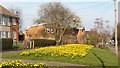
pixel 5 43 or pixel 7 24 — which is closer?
pixel 5 43

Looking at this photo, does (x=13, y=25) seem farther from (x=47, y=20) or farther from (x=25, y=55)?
(x=25, y=55)

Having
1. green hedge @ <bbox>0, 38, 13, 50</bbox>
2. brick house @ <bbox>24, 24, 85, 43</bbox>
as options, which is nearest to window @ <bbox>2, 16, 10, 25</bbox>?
green hedge @ <bbox>0, 38, 13, 50</bbox>

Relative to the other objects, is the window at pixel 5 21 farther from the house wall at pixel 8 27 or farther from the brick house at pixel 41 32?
the brick house at pixel 41 32

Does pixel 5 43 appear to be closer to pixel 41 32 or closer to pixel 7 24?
pixel 7 24

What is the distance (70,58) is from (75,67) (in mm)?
4597

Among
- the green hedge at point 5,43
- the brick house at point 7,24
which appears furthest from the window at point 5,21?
the green hedge at point 5,43

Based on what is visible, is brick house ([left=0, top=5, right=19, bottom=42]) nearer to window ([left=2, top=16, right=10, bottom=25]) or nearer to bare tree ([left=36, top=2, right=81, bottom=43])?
window ([left=2, top=16, right=10, bottom=25])

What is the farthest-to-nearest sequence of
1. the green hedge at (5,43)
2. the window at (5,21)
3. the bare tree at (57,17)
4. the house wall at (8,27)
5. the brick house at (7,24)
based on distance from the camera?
the bare tree at (57,17), the window at (5,21), the brick house at (7,24), the house wall at (8,27), the green hedge at (5,43)

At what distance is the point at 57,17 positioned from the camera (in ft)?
216

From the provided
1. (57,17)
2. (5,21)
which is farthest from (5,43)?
(57,17)

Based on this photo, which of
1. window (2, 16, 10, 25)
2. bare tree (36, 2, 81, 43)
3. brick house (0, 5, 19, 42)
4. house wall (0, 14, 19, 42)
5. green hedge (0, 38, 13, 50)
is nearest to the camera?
green hedge (0, 38, 13, 50)

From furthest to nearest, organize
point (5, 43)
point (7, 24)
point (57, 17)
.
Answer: point (57, 17), point (7, 24), point (5, 43)

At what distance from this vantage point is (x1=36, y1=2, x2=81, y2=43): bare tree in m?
65.9

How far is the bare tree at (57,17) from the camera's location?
2594 inches
